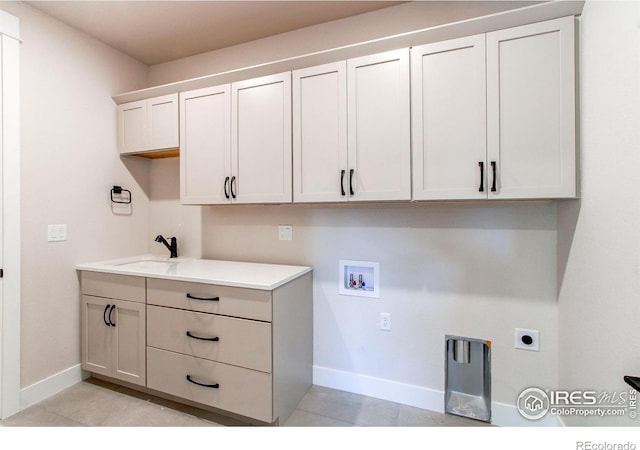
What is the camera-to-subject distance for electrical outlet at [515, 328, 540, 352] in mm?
1633

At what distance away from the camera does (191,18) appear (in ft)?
6.74

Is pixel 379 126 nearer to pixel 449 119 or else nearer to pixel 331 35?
pixel 449 119

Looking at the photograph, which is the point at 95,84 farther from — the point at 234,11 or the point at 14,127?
the point at 234,11

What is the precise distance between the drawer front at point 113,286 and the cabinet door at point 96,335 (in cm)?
6

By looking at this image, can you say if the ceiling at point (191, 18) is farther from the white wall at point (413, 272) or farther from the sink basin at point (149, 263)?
the sink basin at point (149, 263)

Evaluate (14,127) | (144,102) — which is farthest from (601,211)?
(14,127)

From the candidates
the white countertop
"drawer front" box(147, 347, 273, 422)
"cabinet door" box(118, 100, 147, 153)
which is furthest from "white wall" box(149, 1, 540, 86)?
"drawer front" box(147, 347, 273, 422)

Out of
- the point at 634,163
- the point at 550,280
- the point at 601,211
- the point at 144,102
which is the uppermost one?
the point at 144,102

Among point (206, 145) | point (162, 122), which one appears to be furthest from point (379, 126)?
point (162, 122)

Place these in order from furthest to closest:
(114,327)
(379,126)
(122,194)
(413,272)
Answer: (122,194) < (114,327) < (413,272) < (379,126)

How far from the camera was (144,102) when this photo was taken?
7.60ft

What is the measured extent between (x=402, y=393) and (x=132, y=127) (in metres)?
2.90

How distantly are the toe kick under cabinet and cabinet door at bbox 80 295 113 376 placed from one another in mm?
11
